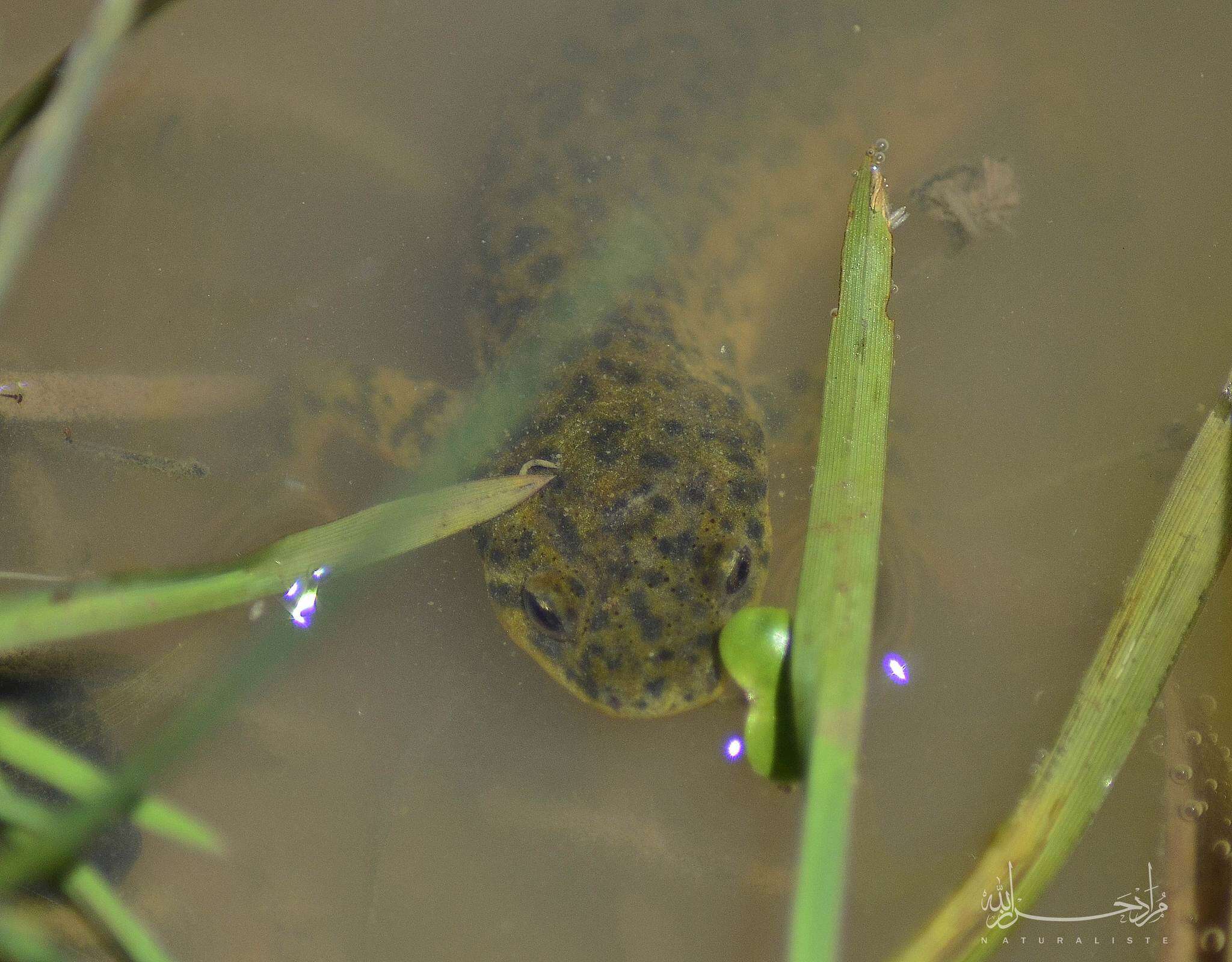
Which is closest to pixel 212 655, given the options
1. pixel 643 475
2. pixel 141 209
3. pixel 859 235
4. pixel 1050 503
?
pixel 643 475

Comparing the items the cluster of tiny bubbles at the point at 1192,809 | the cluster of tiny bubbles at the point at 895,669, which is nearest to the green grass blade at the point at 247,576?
the cluster of tiny bubbles at the point at 895,669

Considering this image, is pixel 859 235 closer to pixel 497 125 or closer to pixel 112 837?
pixel 497 125

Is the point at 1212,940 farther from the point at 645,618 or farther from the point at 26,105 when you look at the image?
the point at 26,105

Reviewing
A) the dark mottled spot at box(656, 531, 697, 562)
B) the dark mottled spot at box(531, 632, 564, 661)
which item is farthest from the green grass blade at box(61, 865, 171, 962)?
the dark mottled spot at box(656, 531, 697, 562)

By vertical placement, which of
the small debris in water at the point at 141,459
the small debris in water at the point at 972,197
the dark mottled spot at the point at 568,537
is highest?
the small debris in water at the point at 972,197

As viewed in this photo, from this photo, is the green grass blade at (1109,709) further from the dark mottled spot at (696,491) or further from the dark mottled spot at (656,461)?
the dark mottled spot at (656,461)

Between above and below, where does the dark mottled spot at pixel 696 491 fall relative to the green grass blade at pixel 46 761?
above

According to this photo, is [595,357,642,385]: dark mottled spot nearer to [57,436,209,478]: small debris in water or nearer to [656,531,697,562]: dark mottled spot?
[656,531,697,562]: dark mottled spot

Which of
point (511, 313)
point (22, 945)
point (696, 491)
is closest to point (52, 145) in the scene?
point (22, 945)
